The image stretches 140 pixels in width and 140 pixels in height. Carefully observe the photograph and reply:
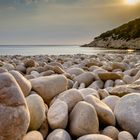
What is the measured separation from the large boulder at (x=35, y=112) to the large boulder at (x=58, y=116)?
7 centimetres

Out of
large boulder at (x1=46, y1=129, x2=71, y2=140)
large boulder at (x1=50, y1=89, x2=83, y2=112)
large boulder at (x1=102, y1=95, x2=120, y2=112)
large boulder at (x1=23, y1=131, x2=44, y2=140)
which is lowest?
large boulder at (x1=46, y1=129, x2=71, y2=140)

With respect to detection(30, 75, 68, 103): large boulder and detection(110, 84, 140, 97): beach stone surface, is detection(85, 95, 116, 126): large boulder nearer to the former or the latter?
detection(30, 75, 68, 103): large boulder

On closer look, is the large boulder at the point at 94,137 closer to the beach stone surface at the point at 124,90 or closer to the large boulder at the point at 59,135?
the large boulder at the point at 59,135

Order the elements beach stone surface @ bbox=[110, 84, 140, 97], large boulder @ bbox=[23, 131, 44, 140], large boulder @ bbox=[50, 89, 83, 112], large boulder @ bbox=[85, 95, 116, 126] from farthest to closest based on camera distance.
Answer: beach stone surface @ bbox=[110, 84, 140, 97] < large boulder @ bbox=[50, 89, 83, 112] < large boulder @ bbox=[85, 95, 116, 126] < large boulder @ bbox=[23, 131, 44, 140]

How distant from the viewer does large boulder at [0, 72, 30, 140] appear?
1966 millimetres

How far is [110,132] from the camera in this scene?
235cm

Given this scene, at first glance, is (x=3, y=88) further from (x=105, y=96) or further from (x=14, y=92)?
(x=105, y=96)

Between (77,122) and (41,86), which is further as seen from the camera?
(41,86)

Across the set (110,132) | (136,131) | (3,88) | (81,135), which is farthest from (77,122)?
(3,88)

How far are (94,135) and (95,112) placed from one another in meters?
0.27

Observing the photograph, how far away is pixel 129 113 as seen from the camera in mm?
2484

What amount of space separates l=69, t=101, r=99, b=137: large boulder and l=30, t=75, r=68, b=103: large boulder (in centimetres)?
61

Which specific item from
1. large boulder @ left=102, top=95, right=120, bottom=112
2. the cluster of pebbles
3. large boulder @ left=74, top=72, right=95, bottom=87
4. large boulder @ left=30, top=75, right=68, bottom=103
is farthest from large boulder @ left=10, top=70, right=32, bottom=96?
large boulder @ left=74, top=72, right=95, bottom=87

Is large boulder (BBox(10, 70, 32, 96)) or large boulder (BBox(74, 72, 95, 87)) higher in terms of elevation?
large boulder (BBox(10, 70, 32, 96))
